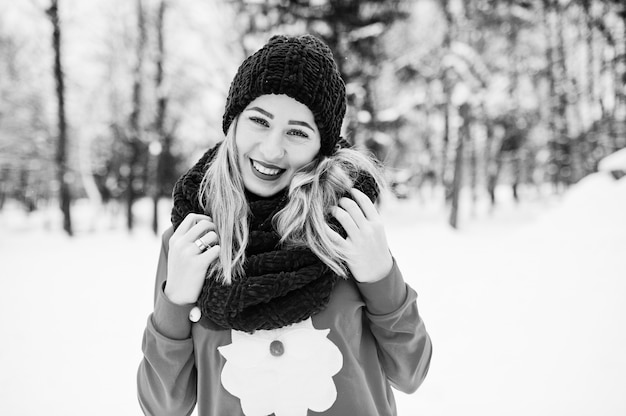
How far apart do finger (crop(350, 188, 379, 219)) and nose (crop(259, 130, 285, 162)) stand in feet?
0.82

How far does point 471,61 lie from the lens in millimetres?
11211

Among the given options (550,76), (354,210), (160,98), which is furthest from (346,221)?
(550,76)

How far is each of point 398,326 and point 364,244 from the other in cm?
26

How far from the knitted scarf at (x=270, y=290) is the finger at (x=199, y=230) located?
5.0 inches

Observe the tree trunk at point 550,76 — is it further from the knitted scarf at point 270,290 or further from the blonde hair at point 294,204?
the knitted scarf at point 270,290

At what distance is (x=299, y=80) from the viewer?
43.6 inches

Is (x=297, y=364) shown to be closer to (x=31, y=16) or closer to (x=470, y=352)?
(x=470, y=352)

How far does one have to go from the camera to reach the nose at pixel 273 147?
1138mm

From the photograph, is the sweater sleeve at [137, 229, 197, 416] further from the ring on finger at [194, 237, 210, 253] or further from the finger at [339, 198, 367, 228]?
the finger at [339, 198, 367, 228]

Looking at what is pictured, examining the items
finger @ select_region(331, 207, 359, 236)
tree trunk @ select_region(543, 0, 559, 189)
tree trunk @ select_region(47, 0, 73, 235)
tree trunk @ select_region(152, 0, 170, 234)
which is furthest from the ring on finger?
tree trunk @ select_region(543, 0, 559, 189)

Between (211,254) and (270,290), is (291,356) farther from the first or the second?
(211,254)

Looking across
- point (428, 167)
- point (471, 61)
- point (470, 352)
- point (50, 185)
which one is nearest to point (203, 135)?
point (471, 61)

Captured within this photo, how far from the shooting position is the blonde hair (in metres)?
1.08

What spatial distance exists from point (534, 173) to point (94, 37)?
26176mm
